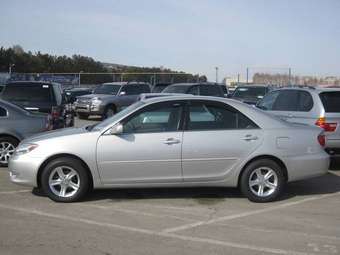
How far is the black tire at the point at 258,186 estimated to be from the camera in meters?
7.34

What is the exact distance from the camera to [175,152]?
712cm

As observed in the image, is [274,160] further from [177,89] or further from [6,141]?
[177,89]

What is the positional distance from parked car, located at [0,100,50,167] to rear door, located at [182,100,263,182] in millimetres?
4153

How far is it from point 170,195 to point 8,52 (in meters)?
58.1

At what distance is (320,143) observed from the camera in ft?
25.3

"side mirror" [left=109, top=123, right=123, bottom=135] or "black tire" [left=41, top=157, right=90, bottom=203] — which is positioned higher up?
"side mirror" [left=109, top=123, right=123, bottom=135]

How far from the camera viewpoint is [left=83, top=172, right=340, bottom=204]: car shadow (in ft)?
24.6

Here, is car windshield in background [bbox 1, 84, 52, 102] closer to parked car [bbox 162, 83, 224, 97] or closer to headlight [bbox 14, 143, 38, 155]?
headlight [bbox 14, 143, 38, 155]

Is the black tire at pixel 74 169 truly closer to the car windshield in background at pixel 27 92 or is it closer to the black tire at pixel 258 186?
the black tire at pixel 258 186

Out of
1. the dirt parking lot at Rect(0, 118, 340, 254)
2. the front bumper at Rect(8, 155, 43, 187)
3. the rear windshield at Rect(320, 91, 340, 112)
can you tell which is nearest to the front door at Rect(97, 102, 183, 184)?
the dirt parking lot at Rect(0, 118, 340, 254)

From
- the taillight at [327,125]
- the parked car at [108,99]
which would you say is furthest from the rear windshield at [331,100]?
the parked car at [108,99]

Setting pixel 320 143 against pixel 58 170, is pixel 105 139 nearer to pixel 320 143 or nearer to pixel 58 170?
pixel 58 170

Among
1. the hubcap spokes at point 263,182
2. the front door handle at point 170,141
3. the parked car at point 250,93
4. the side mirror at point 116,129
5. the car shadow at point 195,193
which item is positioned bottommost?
the car shadow at point 195,193

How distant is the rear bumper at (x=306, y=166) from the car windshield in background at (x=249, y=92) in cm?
1280
